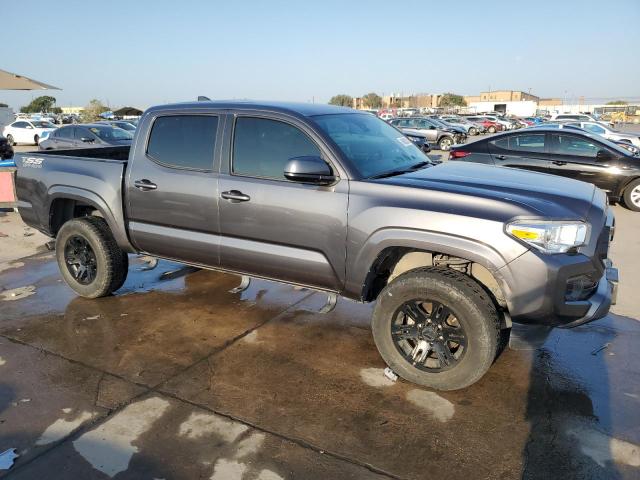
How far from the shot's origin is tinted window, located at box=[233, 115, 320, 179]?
3828mm

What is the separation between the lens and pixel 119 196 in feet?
15.2

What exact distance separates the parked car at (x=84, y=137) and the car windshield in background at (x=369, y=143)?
13223mm

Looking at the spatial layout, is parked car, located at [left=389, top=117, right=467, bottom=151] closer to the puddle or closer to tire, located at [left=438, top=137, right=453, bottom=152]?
tire, located at [left=438, top=137, right=453, bottom=152]

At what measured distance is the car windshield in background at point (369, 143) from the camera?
379cm

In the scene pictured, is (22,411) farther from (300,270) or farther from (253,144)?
(253,144)

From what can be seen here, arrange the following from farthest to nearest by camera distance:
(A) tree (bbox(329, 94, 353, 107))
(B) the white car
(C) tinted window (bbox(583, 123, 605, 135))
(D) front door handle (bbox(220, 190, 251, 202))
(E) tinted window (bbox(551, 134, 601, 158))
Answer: (A) tree (bbox(329, 94, 353, 107)) → (B) the white car → (C) tinted window (bbox(583, 123, 605, 135)) → (E) tinted window (bbox(551, 134, 601, 158)) → (D) front door handle (bbox(220, 190, 251, 202))

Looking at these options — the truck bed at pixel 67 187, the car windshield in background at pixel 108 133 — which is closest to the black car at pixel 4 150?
the car windshield in background at pixel 108 133

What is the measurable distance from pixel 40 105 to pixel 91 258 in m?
85.2

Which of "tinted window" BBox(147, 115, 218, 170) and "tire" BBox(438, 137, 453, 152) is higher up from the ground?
"tinted window" BBox(147, 115, 218, 170)

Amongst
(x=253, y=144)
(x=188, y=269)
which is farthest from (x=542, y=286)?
(x=188, y=269)

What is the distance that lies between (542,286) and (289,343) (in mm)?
2076

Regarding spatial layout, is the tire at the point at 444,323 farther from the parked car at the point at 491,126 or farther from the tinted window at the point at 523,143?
the parked car at the point at 491,126

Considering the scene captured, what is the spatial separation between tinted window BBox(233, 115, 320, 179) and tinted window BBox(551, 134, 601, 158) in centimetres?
732

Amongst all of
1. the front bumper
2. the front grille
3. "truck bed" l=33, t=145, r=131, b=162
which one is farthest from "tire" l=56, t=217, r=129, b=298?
the front grille
